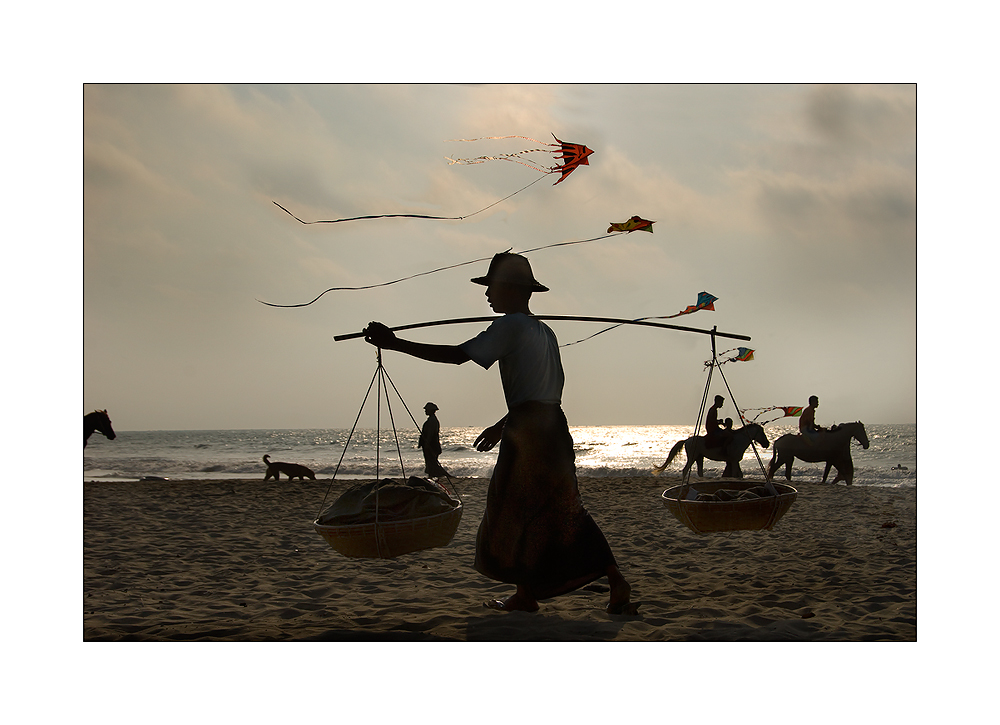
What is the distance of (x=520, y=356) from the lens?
335 centimetres

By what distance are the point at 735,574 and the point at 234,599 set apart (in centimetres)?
334

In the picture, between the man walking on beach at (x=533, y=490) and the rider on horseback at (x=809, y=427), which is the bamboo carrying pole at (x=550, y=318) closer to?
the man walking on beach at (x=533, y=490)

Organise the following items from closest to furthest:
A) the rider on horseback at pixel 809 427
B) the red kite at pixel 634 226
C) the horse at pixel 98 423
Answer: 1. the red kite at pixel 634 226
2. the horse at pixel 98 423
3. the rider on horseback at pixel 809 427

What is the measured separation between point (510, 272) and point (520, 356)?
1.72 ft

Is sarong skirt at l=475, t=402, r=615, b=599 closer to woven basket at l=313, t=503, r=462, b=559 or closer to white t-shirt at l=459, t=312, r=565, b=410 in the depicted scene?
white t-shirt at l=459, t=312, r=565, b=410

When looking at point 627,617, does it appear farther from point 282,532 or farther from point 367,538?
point 282,532

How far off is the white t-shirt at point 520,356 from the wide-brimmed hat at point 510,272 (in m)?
0.25

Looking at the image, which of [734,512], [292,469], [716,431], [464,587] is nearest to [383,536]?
[464,587]

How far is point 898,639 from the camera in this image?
319 centimetres

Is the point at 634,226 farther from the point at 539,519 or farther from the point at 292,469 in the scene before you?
the point at 292,469

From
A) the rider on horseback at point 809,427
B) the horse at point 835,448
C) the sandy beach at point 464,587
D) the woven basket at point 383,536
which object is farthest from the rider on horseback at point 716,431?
the woven basket at point 383,536

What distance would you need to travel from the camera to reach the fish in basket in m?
3.32

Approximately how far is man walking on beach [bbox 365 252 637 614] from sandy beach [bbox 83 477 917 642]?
249mm

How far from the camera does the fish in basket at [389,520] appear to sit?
3318 mm
